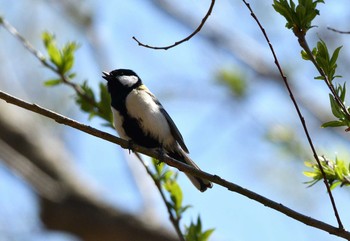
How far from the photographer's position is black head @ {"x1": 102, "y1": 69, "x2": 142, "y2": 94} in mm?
4008

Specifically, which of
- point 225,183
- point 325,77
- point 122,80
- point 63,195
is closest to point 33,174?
point 63,195

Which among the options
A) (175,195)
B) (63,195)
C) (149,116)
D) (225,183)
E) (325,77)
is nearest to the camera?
(325,77)

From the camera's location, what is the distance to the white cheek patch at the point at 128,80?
409cm

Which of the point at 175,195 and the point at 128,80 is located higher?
the point at 128,80

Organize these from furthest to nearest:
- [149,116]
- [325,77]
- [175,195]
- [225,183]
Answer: [149,116], [175,195], [225,183], [325,77]

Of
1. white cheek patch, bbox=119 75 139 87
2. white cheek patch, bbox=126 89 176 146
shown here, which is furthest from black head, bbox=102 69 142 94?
white cheek patch, bbox=126 89 176 146

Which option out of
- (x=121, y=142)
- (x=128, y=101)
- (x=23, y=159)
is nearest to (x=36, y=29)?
(x=23, y=159)

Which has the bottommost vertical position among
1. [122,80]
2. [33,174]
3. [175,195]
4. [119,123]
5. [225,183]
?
[225,183]

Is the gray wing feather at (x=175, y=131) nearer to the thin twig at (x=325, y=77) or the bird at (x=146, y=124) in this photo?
the bird at (x=146, y=124)

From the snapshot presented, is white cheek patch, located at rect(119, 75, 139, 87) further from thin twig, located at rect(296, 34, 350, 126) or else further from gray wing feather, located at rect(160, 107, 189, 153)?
thin twig, located at rect(296, 34, 350, 126)

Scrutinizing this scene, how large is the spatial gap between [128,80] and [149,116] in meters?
0.62

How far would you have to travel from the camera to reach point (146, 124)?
144 inches

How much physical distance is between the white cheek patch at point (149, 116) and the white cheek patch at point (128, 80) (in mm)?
285

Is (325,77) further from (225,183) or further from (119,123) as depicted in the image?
(119,123)
